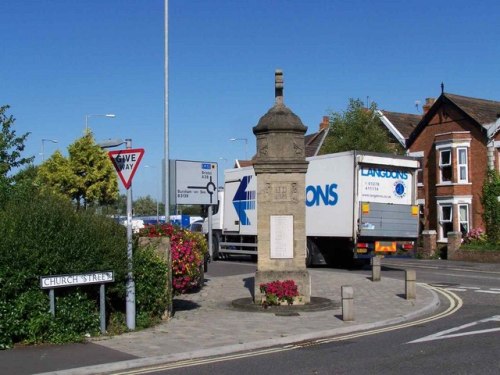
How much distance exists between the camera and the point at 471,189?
34.2 meters

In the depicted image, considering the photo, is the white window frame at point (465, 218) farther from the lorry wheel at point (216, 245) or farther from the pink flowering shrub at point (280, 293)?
the pink flowering shrub at point (280, 293)

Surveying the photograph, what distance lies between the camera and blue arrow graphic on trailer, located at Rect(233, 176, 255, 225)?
2708 cm

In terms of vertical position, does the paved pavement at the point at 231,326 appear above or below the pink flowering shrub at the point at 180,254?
below

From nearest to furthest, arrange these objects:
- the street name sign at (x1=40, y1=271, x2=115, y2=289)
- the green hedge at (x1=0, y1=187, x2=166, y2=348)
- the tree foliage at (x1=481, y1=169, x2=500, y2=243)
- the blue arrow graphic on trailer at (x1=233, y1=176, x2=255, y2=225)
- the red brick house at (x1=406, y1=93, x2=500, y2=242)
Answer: the green hedge at (x1=0, y1=187, x2=166, y2=348)
the street name sign at (x1=40, y1=271, x2=115, y2=289)
the blue arrow graphic on trailer at (x1=233, y1=176, x2=255, y2=225)
the tree foliage at (x1=481, y1=169, x2=500, y2=243)
the red brick house at (x1=406, y1=93, x2=500, y2=242)

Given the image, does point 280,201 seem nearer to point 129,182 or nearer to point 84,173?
point 129,182

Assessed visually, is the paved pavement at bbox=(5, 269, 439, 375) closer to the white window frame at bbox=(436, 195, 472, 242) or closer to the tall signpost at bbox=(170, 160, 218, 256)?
the tall signpost at bbox=(170, 160, 218, 256)

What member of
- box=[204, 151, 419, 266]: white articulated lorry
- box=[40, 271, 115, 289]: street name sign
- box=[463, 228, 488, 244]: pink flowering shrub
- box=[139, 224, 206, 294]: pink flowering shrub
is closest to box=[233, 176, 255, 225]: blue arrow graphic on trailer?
box=[204, 151, 419, 266]: white articulated lorry

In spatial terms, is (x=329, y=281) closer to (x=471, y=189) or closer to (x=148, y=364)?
(x=148, y=364)

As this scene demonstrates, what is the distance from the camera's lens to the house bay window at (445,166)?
35344 mm

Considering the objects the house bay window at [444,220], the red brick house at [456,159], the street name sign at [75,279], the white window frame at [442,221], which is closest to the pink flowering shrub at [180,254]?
the street name sign at [75,279]

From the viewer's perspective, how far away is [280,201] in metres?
13.7

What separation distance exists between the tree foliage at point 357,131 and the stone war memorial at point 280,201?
2414cm

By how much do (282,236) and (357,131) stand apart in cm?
Answer: 2561

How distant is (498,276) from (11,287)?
16.6m
